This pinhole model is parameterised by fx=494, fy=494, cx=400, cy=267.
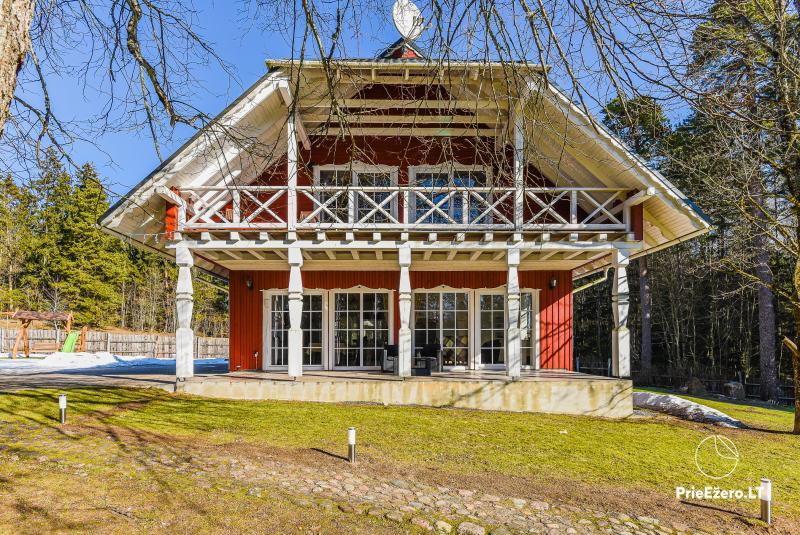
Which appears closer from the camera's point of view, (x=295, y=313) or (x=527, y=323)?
(x=295, y=313)

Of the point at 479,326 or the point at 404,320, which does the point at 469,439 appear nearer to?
the point at 404,320

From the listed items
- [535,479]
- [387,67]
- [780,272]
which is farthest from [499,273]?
[780,272]

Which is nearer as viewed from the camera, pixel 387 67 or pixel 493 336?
pixel 387 67

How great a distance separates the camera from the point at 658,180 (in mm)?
9461

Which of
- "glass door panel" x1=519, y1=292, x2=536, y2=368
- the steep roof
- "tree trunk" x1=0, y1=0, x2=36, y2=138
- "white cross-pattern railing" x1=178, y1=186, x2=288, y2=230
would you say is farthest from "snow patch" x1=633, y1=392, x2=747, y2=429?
"tree trunk" x1=0, y1=0, x2=36, y2=138

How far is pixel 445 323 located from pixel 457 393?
10.4ft

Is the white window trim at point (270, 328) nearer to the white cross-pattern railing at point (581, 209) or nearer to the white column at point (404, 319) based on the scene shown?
the white column at point (404, 319)

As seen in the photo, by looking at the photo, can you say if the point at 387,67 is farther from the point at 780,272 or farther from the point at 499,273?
the point at 780,272

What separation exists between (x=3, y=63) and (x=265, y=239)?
23.7ft

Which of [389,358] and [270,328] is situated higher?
[270,328]

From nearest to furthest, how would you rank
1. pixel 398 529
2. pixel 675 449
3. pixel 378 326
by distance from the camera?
pixel 398 529 → pixel 675 449 → pixel 378 326

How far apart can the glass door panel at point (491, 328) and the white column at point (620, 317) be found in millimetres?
3121

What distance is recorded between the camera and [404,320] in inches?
391
